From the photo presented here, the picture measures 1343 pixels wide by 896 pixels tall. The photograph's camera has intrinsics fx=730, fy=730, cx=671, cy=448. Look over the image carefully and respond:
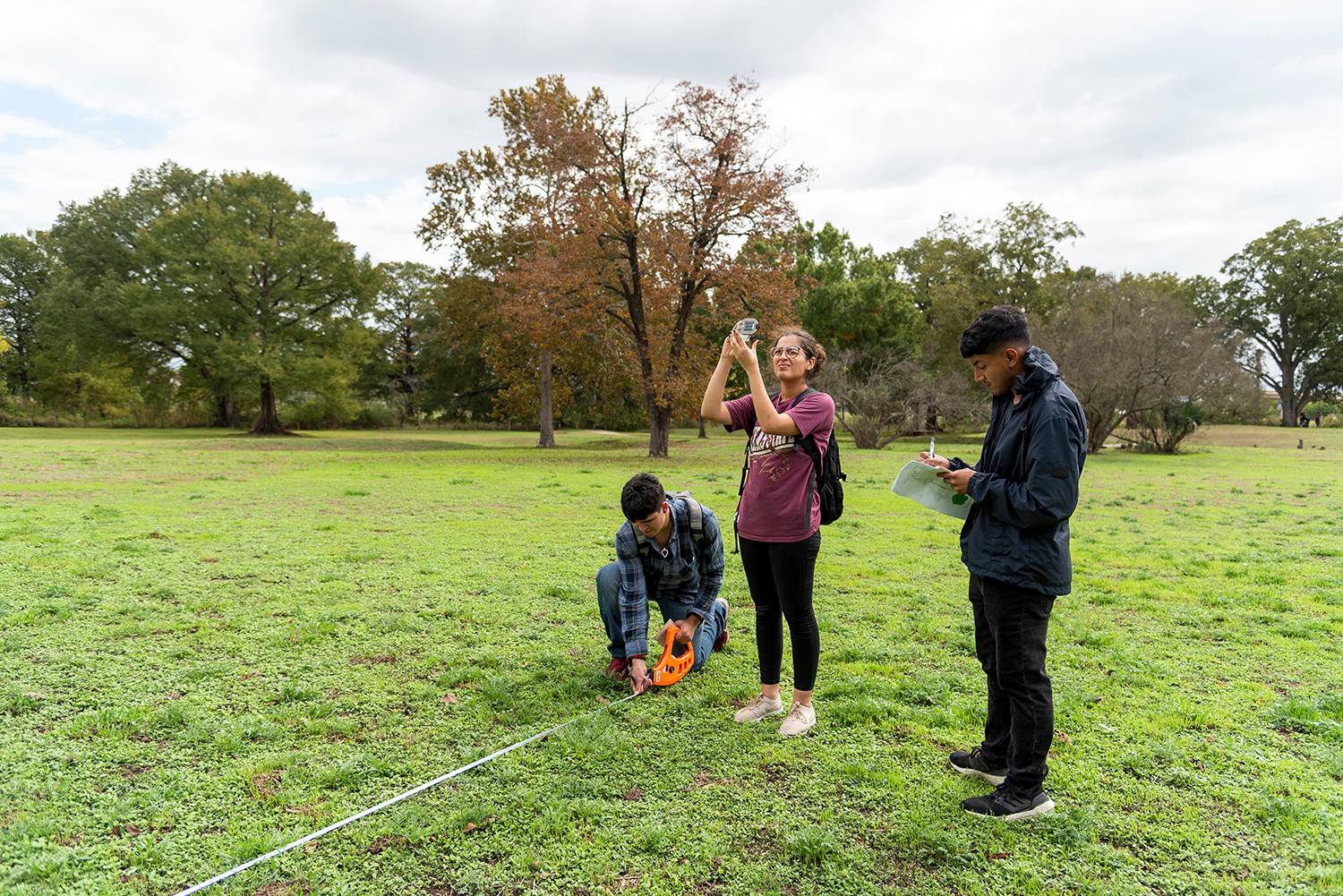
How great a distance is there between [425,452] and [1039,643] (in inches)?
933

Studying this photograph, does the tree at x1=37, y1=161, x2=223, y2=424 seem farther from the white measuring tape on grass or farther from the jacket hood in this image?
the jacket hood

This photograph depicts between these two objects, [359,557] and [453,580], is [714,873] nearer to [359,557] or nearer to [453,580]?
[453,580]

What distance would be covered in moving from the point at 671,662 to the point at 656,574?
0.49 meters

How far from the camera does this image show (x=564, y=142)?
795 inches

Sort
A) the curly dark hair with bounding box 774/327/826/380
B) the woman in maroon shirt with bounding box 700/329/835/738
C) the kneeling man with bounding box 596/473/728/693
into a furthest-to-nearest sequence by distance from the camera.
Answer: the kneeling man with bounding box 596/473/728/693
the curly dark hair with bounding box 774/327/826/380
the woman in maroon shirt with bounding box 700/329/835/738

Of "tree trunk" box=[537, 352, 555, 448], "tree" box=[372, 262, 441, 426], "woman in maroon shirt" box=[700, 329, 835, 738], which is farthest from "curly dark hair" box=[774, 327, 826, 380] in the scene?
"tree" box=[372, 262, 441, 426]

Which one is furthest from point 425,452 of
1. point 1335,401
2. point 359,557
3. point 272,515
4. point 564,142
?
point 1335,401

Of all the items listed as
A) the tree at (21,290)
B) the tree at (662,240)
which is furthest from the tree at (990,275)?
the tree at (21,290)

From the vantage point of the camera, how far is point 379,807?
2787 mm

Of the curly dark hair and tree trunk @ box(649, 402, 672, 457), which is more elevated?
the curly dark hair

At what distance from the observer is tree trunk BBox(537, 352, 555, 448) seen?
27.9 m

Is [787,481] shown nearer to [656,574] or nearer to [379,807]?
[656,574]

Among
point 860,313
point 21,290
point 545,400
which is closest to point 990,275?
point 860,313

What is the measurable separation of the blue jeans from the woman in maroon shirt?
0.79 metres
